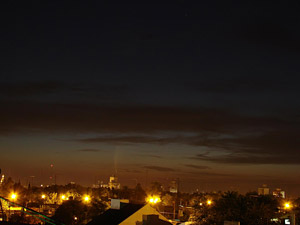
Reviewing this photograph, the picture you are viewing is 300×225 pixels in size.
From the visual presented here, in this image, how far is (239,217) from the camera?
3766cm

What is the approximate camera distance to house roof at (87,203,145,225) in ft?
107

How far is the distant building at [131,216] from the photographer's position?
31.1 meters

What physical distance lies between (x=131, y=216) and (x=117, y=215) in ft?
8.17

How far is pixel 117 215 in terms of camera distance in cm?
3412

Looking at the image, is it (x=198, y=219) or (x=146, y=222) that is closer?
Answer: (x=146, y=222)

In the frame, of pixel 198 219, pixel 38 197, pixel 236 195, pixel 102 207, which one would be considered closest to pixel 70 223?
pixel 102 207

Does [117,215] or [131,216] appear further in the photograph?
[117,215]

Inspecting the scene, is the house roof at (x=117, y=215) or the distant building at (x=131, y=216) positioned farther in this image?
the house roof at (x=117, y=215)

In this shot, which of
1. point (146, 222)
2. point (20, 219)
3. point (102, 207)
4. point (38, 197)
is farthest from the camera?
point (38, 197)

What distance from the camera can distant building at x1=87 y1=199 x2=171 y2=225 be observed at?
3107 cm

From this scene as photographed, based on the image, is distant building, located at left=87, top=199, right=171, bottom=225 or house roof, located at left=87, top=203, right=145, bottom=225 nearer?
distant building, located at left=87, top=199, right=171, bottom=225

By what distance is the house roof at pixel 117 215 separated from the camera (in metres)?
32.5

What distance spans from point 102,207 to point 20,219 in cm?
1680

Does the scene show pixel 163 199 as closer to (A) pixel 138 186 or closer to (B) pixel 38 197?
(B) pixel 38 197
